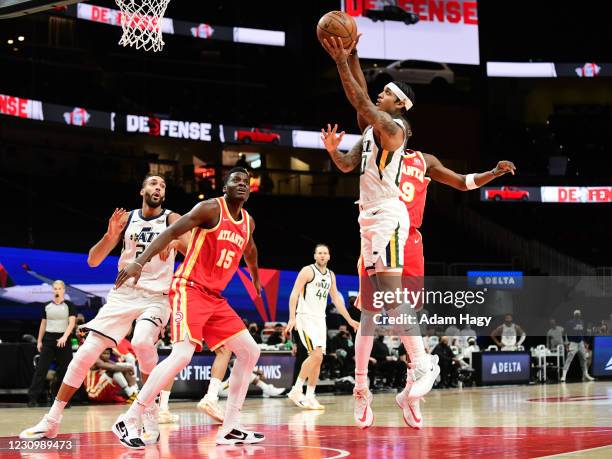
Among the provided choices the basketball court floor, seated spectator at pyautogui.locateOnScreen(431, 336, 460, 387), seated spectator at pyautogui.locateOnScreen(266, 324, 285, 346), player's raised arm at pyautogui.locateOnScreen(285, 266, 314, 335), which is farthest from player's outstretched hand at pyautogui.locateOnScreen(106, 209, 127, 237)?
seated spectator at pyautogui.locateOnScreen(431, 336, 460, 387)

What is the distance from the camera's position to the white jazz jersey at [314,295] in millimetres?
13008

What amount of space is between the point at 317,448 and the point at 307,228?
2443 centimetres

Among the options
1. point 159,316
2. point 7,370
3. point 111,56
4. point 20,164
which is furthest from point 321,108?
point 159,316

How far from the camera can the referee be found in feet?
43.8

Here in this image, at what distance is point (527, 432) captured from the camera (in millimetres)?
7727

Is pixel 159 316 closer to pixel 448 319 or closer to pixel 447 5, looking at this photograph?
pixel 448 319

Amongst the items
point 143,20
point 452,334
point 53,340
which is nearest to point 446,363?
point 452,334

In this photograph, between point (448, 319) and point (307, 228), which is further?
point (307, 228)

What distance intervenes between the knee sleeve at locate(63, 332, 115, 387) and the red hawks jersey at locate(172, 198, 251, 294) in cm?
116

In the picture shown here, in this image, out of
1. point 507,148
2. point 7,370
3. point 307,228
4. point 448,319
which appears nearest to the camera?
point 7,370

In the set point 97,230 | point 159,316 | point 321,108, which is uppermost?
point 321,108

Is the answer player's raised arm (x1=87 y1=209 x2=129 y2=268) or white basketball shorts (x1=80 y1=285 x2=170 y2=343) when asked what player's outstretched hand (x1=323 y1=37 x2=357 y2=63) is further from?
white basketball shorts (x1=80 y1=285 x2=170 y2=343)

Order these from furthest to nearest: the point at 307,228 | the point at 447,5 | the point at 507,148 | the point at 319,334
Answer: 1. the point at 507,148
2. the point at 447,5
3. the point at 307,228
4. the point at 319,334

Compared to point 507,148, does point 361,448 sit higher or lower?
lower
